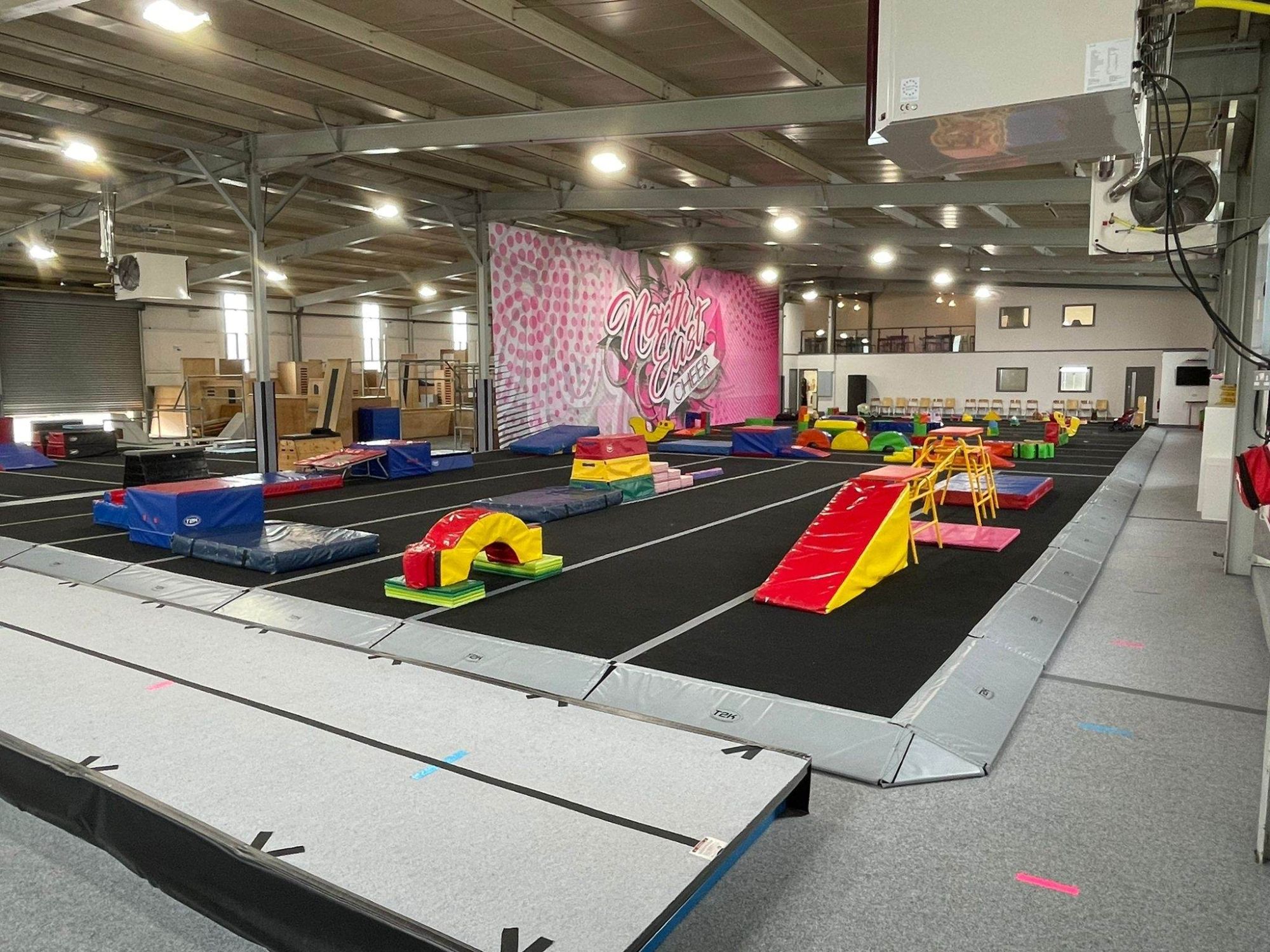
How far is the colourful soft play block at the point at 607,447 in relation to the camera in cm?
908

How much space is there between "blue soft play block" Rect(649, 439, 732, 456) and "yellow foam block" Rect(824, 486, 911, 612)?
887cm

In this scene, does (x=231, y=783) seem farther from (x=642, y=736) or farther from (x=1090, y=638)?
(x=1090, y=638)

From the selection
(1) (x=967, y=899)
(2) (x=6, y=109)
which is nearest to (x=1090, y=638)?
(1) (x=967, y=899)

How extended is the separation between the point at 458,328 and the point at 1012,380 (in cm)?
1891

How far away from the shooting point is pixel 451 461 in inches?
473

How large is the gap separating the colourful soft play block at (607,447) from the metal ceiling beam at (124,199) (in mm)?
6180

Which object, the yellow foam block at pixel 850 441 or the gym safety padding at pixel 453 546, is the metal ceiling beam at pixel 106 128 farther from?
the yellow foam block at pixel 850 441

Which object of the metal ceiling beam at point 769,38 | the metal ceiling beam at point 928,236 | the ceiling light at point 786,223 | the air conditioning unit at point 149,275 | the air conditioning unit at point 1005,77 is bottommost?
the air conditioning unit at point 1005,77

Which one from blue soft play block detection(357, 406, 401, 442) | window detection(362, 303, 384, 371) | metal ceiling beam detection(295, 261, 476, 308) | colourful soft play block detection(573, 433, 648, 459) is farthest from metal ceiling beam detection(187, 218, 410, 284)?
window detection(362, 303, 384, 371)

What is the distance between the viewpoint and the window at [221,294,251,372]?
2408cm

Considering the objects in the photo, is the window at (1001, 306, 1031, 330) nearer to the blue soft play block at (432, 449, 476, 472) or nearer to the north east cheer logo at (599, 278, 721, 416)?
the north east cheer logo at (599, 278, 721, 416)

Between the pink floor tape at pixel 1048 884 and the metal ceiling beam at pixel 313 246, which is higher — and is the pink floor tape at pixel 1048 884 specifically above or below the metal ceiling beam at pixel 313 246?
below

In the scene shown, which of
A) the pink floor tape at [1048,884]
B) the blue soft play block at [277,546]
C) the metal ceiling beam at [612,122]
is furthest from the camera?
the metal ceiling beam at [612,122]

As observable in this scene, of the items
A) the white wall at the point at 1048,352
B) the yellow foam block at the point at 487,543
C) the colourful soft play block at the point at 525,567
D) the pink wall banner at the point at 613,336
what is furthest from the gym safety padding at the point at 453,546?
the white wall at the point at 1048,352
